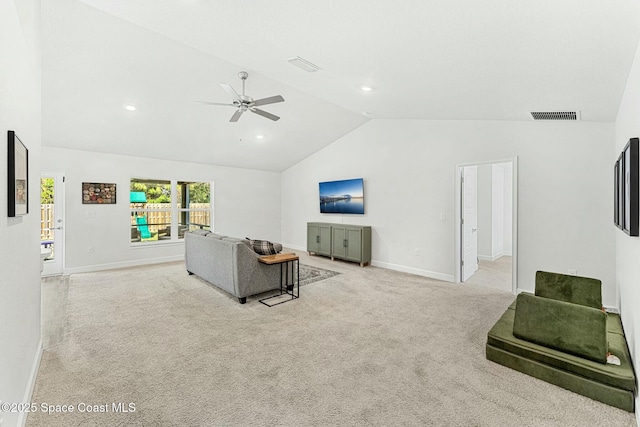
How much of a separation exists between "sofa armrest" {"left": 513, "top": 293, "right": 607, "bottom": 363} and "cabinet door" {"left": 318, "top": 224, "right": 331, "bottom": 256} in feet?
15.2

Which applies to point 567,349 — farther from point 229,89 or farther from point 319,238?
point 319,238

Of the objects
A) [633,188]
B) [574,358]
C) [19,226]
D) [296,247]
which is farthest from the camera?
[296,247]

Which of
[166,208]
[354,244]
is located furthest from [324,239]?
[166,208]

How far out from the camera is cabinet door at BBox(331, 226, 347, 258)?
654cm

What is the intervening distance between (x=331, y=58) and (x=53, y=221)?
19.4 ft

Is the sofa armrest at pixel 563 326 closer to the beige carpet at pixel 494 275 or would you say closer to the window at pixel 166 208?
the beige carpet at pixel 494 275

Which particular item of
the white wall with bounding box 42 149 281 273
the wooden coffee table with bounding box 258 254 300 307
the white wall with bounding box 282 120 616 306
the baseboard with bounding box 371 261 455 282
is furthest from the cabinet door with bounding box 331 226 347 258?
the white wall with bounding box 42 149 281 273

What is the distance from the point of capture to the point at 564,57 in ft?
7.02

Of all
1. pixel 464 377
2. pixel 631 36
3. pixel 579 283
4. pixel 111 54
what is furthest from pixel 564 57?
pixel 111 54

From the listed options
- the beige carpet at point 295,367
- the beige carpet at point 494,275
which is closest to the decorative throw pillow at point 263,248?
the beige carpet at point 295,367

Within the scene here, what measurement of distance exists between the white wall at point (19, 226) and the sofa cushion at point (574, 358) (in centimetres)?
319

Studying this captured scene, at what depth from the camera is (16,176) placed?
1.66 metres

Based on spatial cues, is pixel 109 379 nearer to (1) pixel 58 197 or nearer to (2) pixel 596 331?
(2) pixel 596 331

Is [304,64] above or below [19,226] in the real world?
above
